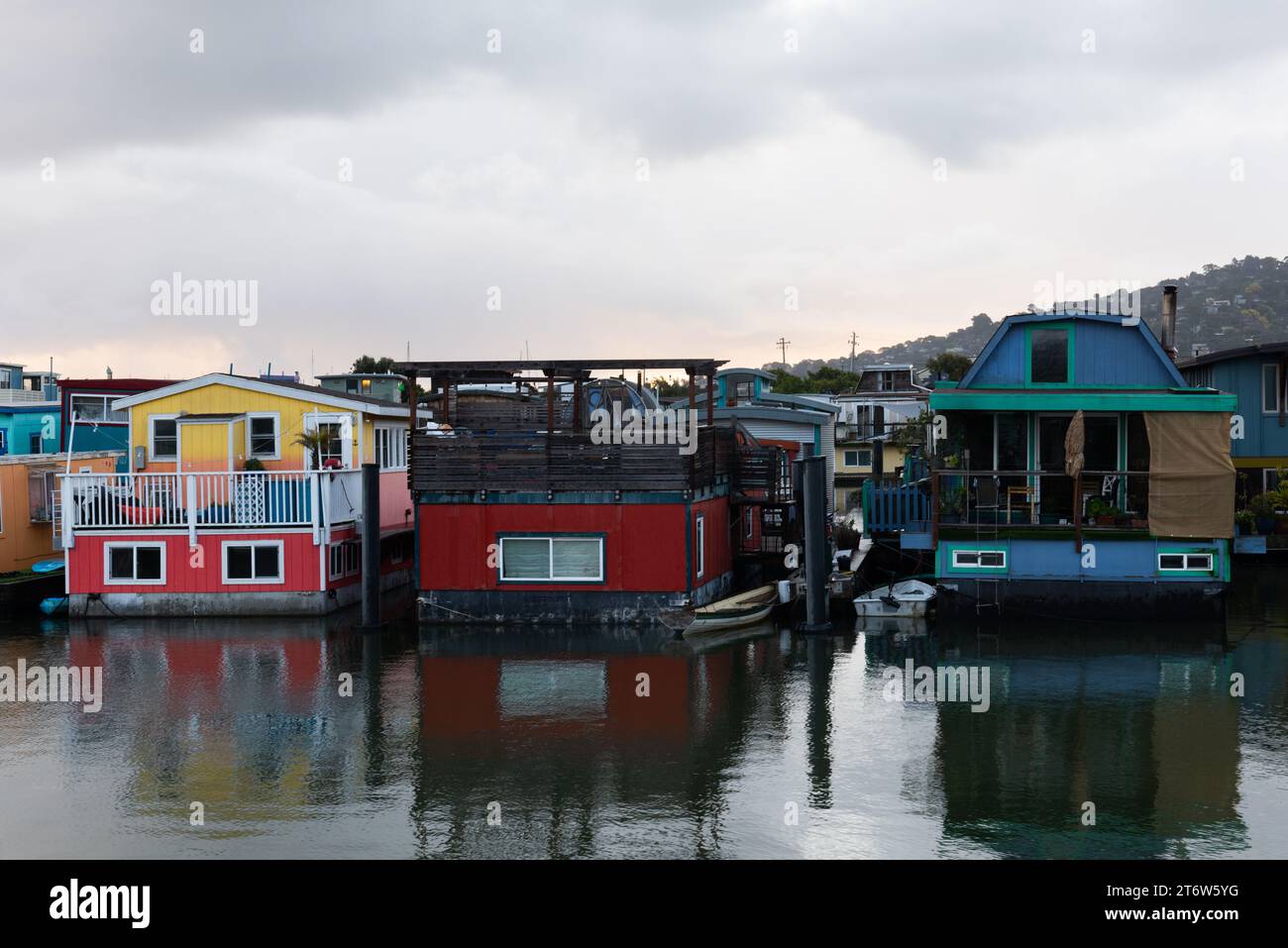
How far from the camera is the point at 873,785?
16.4 metres

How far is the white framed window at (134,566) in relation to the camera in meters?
30.8

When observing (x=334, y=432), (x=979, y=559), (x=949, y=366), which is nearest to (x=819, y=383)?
(x=949, y=366)

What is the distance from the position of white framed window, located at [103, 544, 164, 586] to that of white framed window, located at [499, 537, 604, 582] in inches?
369

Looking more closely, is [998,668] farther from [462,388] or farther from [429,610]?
[462,388]

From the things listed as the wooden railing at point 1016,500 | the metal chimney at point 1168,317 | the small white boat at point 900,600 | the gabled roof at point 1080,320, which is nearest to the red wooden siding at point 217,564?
the small white boat at point 900,600

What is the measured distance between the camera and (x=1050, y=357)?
2927 cm

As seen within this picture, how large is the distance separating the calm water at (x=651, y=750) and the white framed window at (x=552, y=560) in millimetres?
2047

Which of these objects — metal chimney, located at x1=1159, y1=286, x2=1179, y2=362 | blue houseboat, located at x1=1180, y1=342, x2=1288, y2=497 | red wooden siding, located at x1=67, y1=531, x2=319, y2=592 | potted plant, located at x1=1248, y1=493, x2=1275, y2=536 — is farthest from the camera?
blue houseboat, located at x1=1180, y1=342, x2=1288, y2=497

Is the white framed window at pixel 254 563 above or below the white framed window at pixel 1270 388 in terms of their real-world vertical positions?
below

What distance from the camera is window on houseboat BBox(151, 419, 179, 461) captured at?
33656 mm

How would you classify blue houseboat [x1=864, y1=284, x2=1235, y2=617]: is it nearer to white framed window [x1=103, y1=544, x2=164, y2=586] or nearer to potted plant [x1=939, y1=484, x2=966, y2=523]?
potted plant [x1=939, y1=484, x2=966, y2=523]

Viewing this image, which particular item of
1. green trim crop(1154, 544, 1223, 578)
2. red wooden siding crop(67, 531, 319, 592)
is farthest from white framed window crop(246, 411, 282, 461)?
green trim crop(1154, 544, 1223, 578)

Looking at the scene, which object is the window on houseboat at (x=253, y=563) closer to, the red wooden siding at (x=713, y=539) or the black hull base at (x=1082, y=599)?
the red wooden siding at (x=713, y=539)

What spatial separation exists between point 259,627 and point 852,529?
20.5 metres
